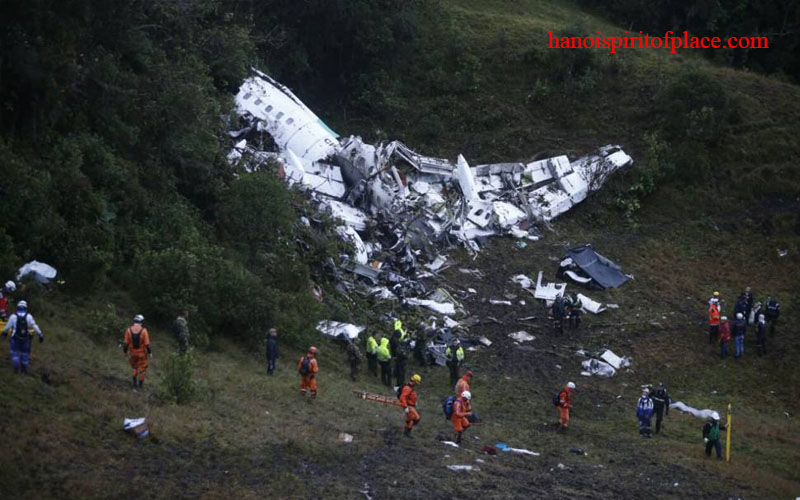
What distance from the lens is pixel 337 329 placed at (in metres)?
25.3

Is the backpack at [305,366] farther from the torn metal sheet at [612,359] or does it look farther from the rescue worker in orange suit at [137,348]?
the torn metal sheet at [612,359]

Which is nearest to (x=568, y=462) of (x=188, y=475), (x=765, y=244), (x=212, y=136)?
(x=188, y=475)

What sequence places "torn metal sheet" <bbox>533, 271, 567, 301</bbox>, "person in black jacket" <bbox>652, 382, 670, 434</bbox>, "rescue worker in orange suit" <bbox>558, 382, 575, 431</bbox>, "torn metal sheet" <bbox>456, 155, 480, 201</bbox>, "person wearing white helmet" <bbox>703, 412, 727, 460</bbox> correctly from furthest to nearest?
"torn metal sheet" <bbox>456, 155, 480, 201</bbox> → "torn metal sheet" <bbox>533, 271, 567, 301</bbox> → "person in black jacket" <bbox>652, 382, 670, 434</bbox> → "rescue worker in orange suit" <bbox>558, 382, 575, 431</bbox> → "person wearing white helmet" <bbox>703, 412, 727, 460</bbox>

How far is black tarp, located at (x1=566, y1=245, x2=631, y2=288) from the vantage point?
31.0 m

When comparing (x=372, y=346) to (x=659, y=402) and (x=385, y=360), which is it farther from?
(x=659, y=402)

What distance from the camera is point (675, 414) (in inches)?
942

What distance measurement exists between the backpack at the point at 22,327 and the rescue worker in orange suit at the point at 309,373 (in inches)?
224

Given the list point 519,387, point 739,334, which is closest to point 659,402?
point 519,387

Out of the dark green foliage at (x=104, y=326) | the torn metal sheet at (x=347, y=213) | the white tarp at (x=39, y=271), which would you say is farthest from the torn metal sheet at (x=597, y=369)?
the white tarp at (x=39, y=271)

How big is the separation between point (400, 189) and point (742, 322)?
1125 centimetres

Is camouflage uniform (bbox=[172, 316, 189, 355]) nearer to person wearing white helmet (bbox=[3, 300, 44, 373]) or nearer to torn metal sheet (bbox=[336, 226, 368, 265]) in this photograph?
person wearing white helmet (bbox=[3, 300, 44, 373])

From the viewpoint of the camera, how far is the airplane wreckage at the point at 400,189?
29391 millimetres

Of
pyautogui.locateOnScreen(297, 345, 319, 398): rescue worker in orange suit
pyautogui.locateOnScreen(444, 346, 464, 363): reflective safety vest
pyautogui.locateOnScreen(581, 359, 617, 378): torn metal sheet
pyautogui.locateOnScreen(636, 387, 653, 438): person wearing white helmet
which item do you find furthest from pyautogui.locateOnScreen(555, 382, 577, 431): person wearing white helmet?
pyautogui.locateOnScreen(297, 345, 319, 398): rescue worker in orange suit

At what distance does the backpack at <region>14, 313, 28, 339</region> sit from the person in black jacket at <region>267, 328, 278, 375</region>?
6.03 m
